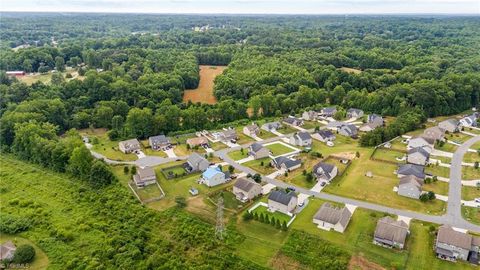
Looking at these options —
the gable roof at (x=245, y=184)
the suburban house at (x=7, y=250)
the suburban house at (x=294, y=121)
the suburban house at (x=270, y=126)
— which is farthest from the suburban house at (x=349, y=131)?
the suburban house at (x=7, y=250)

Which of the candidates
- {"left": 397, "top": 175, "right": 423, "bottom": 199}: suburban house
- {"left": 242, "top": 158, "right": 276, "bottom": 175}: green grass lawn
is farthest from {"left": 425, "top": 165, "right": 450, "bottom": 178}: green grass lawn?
{"left": 242, "top": 158, "right": 276, "bottom": 175}: green grass lawn

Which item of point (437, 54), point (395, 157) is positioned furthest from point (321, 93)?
point (437, 54)

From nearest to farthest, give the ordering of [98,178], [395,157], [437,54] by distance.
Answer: [98,178], [395,157], [437,54]

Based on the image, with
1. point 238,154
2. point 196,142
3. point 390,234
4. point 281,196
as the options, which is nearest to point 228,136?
point 196,142

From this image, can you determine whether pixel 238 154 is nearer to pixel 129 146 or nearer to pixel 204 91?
pixel 129 146

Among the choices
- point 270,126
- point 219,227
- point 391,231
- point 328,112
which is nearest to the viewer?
point 391,231

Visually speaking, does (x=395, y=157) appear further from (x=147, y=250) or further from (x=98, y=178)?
(x=98, y=178)

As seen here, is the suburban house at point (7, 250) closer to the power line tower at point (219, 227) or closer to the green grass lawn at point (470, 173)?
the power line tower at point (219, 227)
